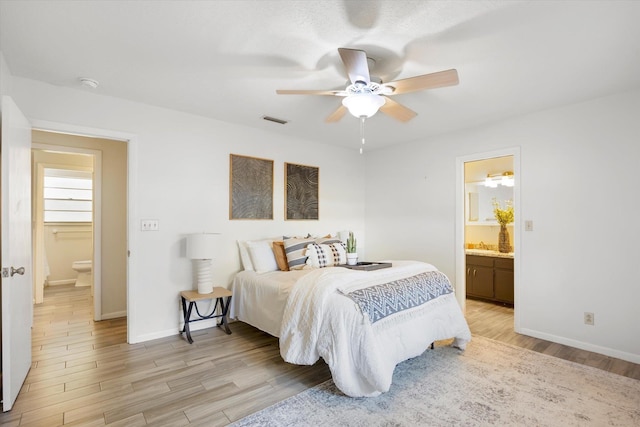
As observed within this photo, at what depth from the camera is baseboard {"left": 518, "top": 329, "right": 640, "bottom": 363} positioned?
2.89 m

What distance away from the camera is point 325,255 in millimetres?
3699

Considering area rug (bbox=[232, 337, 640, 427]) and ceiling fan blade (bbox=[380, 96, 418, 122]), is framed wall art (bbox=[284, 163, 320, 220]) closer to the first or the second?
ceiling fan blade (bbox=[380, 96, 418, 122])

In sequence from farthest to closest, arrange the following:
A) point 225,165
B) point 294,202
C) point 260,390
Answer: point 294,202 < point 225,165 < point 260,390

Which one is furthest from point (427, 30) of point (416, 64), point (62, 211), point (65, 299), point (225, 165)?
point (62, 211)

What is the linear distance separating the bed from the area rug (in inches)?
6.8

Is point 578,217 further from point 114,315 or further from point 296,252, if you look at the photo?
point 114,315

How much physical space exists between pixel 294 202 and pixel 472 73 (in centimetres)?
274

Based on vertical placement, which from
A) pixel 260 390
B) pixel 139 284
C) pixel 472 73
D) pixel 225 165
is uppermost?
pixel 472 73

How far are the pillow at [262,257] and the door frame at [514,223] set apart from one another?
2.40 meters

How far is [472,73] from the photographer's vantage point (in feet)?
8.49

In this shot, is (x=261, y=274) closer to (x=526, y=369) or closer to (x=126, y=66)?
(x=126, y=66)

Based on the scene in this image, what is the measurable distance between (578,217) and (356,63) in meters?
2.84

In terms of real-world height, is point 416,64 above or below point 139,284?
above

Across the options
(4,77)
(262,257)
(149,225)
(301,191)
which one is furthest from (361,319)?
(4,77)
